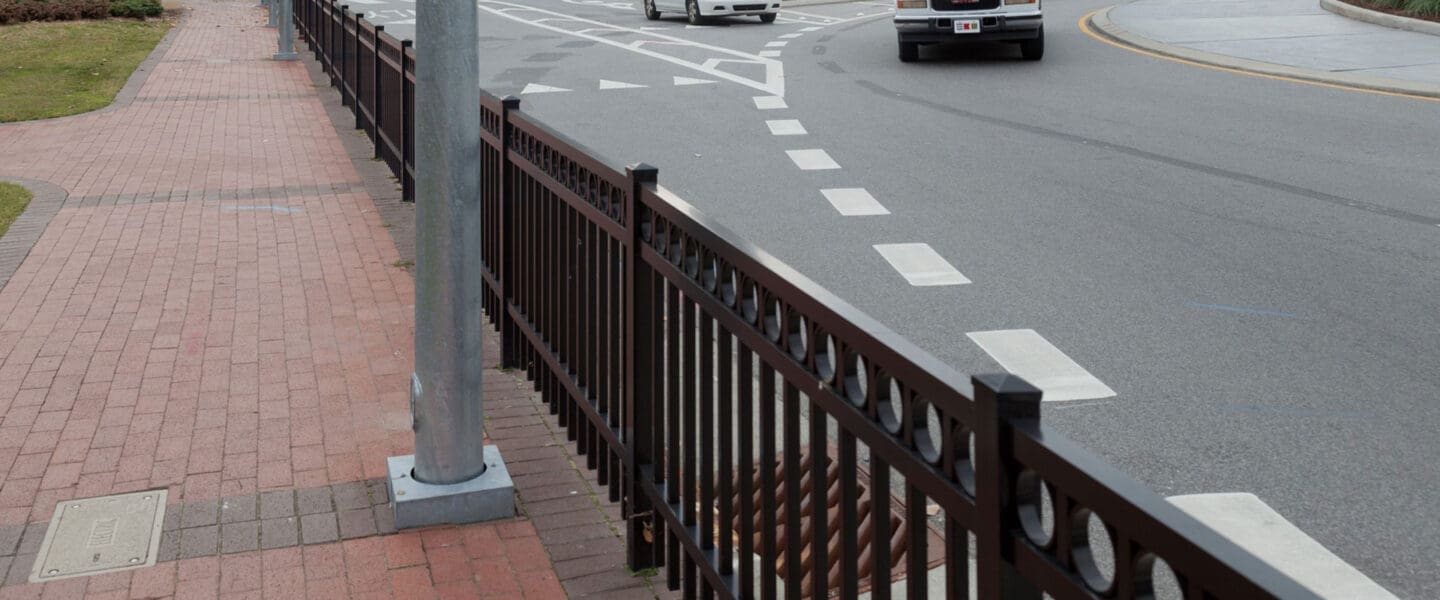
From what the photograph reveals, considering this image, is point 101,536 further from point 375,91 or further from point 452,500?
point 375,91

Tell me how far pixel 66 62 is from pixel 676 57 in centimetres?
865

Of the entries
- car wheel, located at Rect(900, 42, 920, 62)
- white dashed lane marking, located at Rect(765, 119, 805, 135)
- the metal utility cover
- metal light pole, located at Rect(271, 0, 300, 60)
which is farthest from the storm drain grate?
metal light pole, located at Rect(271, 0, 300, 60)

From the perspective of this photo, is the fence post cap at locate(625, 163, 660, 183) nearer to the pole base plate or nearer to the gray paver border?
the pole base plate

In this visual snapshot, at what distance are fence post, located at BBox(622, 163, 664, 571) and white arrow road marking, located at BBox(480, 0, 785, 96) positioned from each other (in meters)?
14.0

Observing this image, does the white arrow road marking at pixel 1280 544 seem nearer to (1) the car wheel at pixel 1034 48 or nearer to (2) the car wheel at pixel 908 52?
(1) the car wheel at pixel 1034 48

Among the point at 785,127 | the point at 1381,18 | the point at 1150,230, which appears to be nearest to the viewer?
the point at 1150,230

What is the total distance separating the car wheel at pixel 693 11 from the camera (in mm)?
31409

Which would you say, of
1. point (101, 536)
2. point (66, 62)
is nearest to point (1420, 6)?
point (66, 62)

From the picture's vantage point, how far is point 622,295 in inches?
200

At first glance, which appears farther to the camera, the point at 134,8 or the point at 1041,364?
the point at 134,8

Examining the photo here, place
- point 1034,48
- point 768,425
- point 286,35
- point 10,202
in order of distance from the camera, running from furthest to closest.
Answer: point 286,35 < point 1034,48 < point 10,202 < point 768,425

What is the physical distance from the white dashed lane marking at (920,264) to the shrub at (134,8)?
2541 cm

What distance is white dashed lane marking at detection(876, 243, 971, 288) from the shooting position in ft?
29.9

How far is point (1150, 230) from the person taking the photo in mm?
10430
